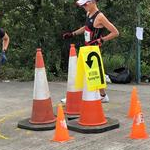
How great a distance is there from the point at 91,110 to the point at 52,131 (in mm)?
621

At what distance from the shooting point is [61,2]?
12.2 metres

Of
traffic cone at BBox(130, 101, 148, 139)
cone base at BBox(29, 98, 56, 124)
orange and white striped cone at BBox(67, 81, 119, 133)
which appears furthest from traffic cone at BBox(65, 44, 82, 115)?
traffic cone at BBox(130, 101, 148, 139)

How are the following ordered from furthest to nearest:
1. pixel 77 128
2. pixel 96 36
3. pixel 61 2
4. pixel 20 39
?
pixel 20 39 → pixel 61 2 → pixel 96 36 → pixel 77 128

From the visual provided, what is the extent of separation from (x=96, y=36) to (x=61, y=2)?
181 inches


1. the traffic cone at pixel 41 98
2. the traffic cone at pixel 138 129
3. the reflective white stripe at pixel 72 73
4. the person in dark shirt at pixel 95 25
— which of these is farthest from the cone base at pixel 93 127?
the person in dark shirt at pixel 95 25

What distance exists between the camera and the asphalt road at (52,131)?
5805 millimetres

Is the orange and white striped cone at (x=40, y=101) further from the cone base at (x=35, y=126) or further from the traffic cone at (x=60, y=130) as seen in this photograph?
the traffic cone at (x=60, y=130)

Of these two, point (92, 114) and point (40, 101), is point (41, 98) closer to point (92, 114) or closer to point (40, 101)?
point (40, 101)

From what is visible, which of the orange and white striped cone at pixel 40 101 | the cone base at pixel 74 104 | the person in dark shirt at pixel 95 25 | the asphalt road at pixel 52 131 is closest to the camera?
the asphalt road at pixel 52 131

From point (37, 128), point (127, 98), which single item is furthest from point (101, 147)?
point (127, 98)

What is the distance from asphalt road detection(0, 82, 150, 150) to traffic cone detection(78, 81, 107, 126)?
0.23m

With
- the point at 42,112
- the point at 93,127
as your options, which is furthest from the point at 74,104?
the point at 93,127

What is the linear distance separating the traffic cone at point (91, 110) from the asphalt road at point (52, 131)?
23cm

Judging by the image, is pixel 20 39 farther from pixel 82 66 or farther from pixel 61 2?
pixel 82 66
